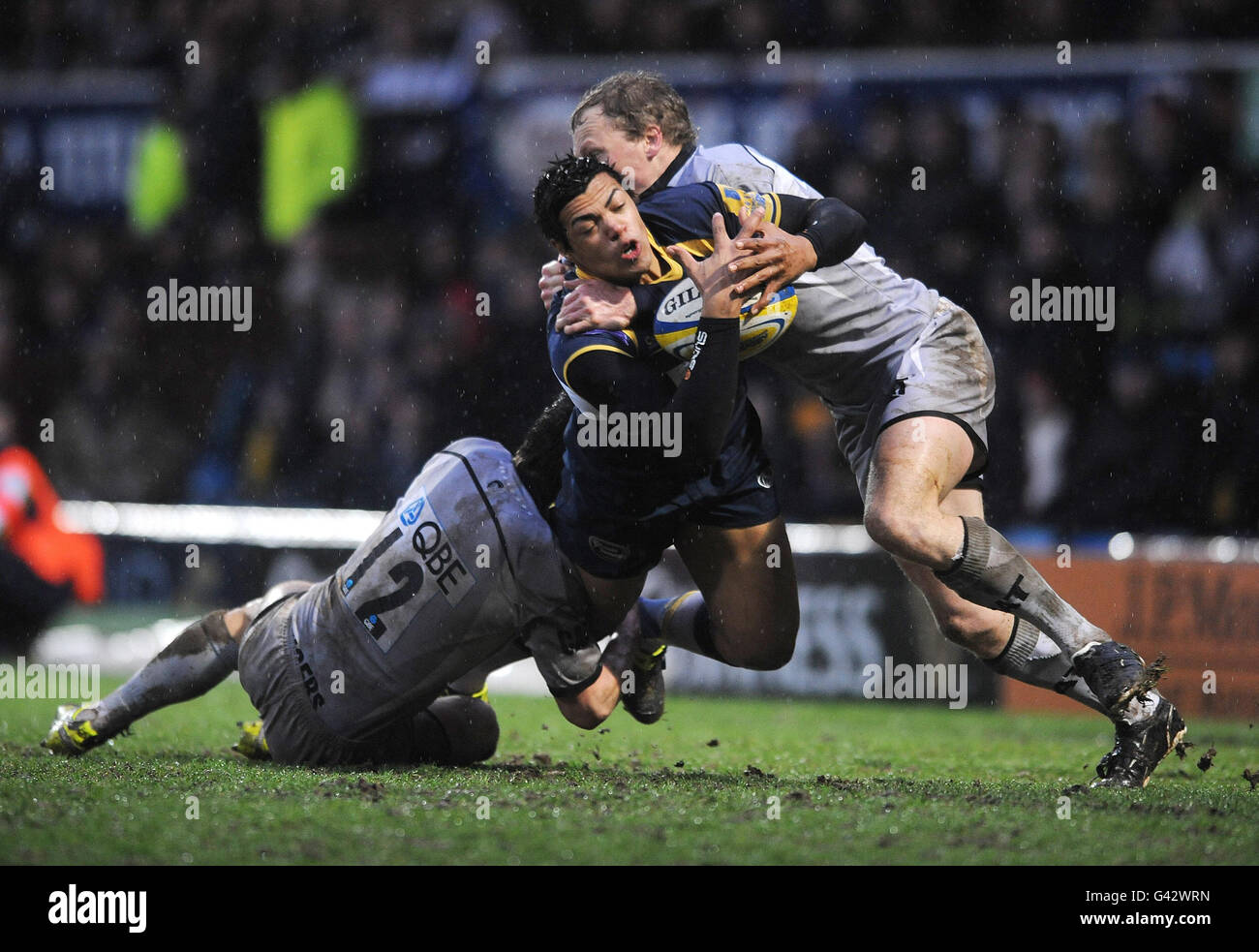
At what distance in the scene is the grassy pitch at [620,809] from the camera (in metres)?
3.23

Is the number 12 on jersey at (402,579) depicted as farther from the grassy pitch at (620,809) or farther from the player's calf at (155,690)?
the player's calf at (155,690)

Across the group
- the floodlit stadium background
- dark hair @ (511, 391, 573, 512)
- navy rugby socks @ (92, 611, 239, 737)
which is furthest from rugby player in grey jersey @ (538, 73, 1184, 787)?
the floodlit stadium background

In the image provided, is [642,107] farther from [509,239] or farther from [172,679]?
[509,239]

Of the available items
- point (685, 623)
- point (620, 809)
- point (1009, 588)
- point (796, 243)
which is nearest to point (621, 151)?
point (796, 243)

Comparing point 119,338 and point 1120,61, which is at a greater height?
point 1120,61

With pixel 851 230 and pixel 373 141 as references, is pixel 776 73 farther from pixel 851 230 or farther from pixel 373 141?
pixel 851 230

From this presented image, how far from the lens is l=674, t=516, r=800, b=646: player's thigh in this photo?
15.5ft

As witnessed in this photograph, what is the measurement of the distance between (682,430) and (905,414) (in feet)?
3.13

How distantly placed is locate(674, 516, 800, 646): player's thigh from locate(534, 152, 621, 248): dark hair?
1122mm

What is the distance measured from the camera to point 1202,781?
4.65m

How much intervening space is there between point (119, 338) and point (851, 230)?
31.7 ft

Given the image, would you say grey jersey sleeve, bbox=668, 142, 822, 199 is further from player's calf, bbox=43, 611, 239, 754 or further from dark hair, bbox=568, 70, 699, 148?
player's calf, bbox=43, 611, 239, 754

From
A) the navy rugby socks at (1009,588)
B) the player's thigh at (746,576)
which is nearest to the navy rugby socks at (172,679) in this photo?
the player's thigh at (746,576)

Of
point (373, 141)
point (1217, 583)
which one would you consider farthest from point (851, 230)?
point (373, 141)
